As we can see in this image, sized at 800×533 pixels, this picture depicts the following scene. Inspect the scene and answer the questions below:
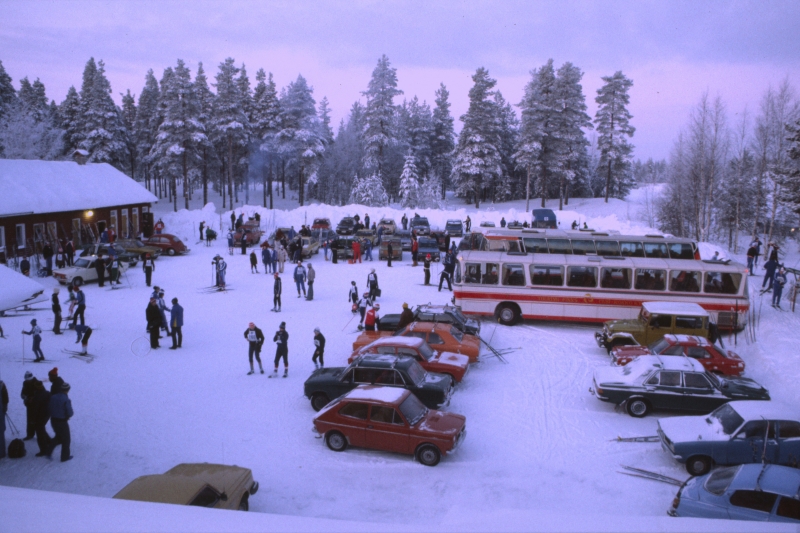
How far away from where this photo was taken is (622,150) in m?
59.7

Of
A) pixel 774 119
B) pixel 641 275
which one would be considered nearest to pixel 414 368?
pixel 641 275

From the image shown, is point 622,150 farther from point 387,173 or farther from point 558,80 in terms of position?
point 387,173

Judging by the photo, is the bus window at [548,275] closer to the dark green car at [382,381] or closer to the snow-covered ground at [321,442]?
the snow-covered ground at [321,442]

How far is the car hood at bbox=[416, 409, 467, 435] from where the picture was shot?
10.4 m

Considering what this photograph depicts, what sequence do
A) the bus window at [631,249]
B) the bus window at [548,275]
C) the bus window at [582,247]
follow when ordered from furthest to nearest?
1. the bus window at [582,247]
2. the bus window at [631,249]
3. the bus window at [548,275]

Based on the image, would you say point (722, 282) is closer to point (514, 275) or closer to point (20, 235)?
point (514, 275)

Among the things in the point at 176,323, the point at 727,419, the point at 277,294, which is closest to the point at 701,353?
the point at 727,419

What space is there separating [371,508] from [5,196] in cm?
2970

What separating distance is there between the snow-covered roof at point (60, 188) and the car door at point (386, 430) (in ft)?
87.6

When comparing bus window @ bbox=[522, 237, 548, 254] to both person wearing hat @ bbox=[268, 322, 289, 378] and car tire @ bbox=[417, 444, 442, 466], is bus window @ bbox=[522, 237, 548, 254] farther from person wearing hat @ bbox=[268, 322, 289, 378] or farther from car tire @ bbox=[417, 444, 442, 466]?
car tire @ bbox=[417, 444, 442, 466]

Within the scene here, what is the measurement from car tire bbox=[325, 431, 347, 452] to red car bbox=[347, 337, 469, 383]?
3229 millimetres

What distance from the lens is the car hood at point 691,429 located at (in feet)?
33.4

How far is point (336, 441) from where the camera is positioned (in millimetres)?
10867

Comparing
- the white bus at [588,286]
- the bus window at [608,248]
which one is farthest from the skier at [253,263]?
the bus window at [608,248]
